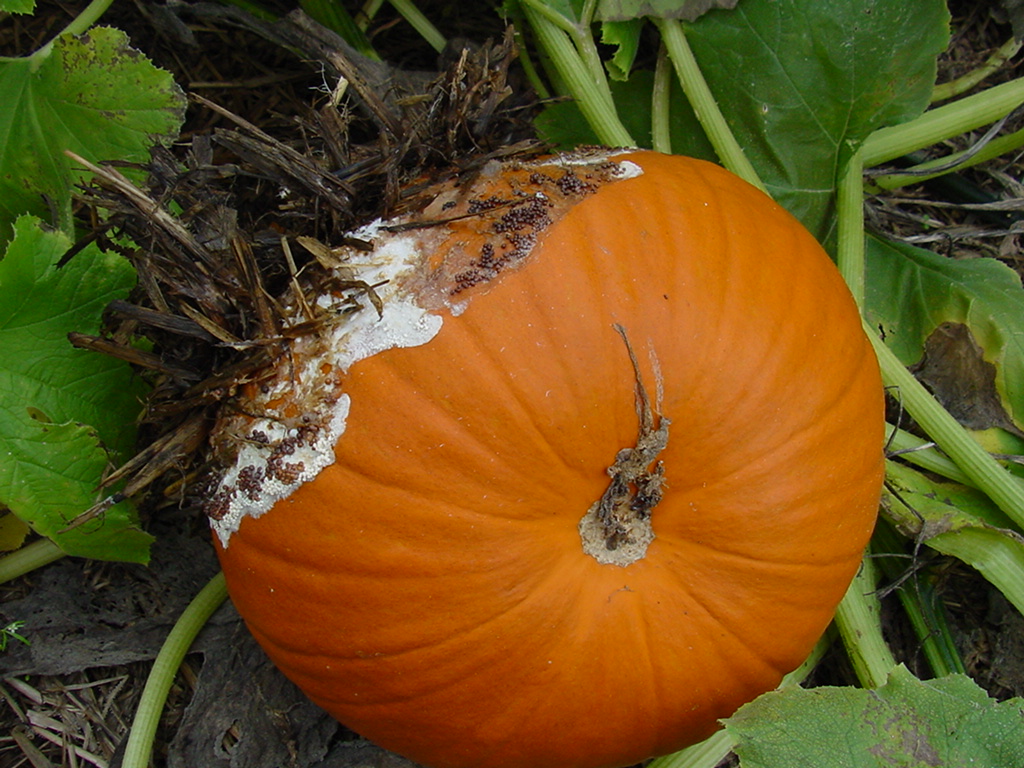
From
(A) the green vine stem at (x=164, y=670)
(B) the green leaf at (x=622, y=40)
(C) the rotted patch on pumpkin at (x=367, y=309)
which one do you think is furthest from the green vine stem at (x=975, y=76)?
(A) the green vine stem at (x=164, y=670)

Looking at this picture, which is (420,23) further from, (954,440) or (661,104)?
(954,440)

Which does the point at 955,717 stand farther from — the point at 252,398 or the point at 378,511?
the point at 252,398

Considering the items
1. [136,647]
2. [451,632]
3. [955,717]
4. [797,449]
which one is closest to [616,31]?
[797,449]

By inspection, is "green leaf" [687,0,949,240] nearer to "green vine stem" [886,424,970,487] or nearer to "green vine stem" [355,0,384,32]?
"green vine stem" [886,424,970,487]

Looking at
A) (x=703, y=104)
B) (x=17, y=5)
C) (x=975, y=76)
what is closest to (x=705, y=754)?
(x=703, y=104)

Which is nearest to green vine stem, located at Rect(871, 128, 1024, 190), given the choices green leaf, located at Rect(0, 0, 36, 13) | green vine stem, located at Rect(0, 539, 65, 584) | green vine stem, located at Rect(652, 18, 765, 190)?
green vine stem, located at Rect(652, 18, 765, 190)

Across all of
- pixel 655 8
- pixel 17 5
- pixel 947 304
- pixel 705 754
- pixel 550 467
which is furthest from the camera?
pixel 947 304

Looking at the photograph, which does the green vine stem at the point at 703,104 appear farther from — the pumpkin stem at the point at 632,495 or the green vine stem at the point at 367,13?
the pumpkin stem at the point at 632,495
